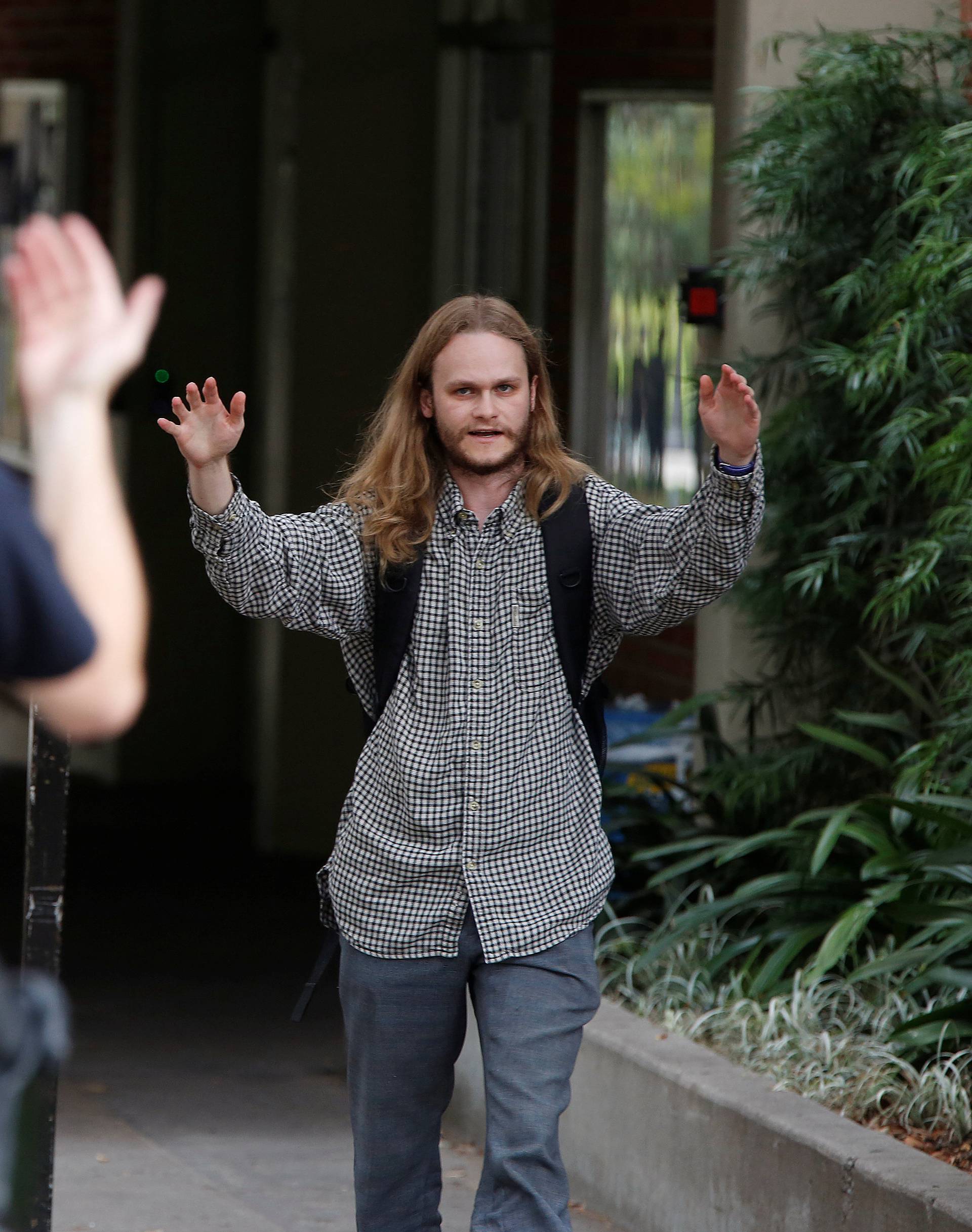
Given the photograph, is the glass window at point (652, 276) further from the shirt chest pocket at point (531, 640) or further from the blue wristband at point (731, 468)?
the blue wristband at point (731, 468)

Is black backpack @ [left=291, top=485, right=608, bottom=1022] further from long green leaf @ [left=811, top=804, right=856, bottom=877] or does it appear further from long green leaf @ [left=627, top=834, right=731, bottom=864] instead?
long green leaf @ [left=627, top=834, right=731, bottom=864]

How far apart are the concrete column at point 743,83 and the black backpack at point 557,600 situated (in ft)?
8.45

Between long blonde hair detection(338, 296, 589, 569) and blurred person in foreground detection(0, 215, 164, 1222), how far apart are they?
6.02 feet

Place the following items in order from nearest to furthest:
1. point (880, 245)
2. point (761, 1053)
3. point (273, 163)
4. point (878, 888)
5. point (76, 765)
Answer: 1. point (761, 1053)
2. point (878, 888)
3. point (880, 245)
4. point (273, 163)
5. point (76, 765)

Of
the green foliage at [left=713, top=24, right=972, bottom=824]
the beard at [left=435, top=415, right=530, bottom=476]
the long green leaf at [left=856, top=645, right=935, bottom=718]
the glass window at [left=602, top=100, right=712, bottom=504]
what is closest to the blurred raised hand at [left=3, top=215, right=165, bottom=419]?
the beard at [left=435, top=415, right=530, bottom=476]

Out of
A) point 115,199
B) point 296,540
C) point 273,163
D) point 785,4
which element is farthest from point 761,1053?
point 115,199

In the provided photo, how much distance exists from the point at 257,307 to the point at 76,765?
2.77 meters

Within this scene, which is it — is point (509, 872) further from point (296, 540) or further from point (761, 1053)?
point (761, 1053)

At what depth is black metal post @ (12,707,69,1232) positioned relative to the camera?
3.80m

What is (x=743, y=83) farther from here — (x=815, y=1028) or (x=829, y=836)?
(x=815, y=1028)

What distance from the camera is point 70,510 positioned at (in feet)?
5.14

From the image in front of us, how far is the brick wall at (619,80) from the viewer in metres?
8.66

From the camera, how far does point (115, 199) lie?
36.1 feet

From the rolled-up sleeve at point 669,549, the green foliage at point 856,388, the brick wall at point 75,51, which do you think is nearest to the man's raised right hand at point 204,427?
the rolled-up sleeve at point 669,549
